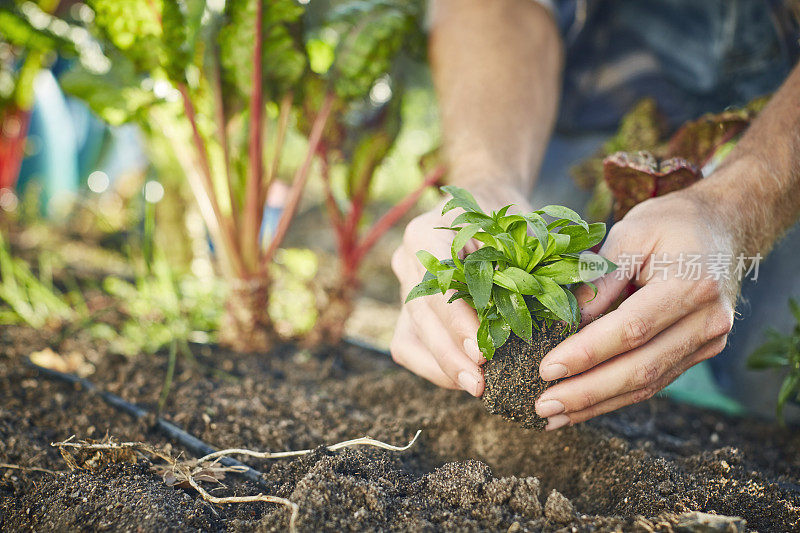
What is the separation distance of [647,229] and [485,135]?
0.88 meters

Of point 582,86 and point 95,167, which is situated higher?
point 582,86

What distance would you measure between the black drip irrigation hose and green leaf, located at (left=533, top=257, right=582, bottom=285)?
789 millimetres

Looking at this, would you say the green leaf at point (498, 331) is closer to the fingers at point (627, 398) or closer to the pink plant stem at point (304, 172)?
the fingers at point (627, 398)

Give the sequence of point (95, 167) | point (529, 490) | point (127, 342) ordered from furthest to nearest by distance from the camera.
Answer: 1. point (95, 167)
2. point (127, 342)
3. point (529, 490)

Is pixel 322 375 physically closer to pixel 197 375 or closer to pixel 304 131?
pixel 197 375

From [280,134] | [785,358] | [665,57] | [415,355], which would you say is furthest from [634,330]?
[665,57]

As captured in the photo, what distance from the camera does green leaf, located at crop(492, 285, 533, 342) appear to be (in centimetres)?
98

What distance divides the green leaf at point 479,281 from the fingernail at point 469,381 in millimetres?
209

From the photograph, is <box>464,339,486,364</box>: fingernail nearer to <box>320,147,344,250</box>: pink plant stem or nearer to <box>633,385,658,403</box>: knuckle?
<box>633,385,658,403</box>: knuckle

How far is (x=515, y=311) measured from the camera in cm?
100

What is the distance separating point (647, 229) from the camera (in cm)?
109

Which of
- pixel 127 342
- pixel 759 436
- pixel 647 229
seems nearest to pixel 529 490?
pixel 647 229

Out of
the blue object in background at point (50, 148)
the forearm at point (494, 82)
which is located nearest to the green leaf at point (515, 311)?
the forearm at point (494, 82)

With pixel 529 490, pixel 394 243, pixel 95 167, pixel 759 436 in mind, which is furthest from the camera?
pixel 394 243
